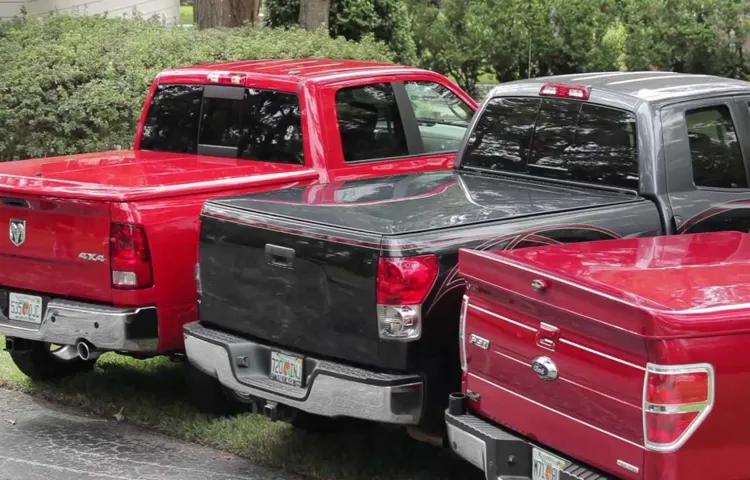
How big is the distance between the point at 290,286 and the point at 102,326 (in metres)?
1.42

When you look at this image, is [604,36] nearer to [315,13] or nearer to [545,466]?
[315,13]

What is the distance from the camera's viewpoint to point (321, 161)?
7.66 m

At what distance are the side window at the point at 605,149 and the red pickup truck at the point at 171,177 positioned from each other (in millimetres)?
1597

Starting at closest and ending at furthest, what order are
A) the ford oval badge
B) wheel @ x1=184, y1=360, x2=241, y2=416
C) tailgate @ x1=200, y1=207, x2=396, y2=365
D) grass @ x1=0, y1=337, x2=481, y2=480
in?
the ford oval badge, tailgate @ x1=200, y1=207, x2=396, y2=365, grass @ x1=0, y1=337, x2=481, y2=480, wheel @ x1=184, y1=360, x2=241, y2=416

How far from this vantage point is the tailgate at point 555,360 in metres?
4.21

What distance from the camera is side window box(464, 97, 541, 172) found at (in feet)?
23.4

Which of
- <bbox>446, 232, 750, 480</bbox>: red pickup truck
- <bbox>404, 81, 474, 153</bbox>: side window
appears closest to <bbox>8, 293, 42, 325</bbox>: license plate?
<bbox>404, 81, 474, 153</bbox>: side window

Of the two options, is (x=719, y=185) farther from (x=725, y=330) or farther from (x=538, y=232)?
(x=725, y=330)

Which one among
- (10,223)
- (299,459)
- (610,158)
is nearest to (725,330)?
(610,158)

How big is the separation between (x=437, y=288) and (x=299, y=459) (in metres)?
1.60

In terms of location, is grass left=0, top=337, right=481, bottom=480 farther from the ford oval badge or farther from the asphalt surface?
the ford oval badge

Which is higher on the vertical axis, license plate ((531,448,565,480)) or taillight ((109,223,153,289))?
taillight ((109,223,153,289))

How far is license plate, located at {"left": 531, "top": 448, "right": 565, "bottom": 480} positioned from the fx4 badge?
2967 millimetres

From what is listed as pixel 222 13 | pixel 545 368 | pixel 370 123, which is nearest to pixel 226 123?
pixel 370 123
